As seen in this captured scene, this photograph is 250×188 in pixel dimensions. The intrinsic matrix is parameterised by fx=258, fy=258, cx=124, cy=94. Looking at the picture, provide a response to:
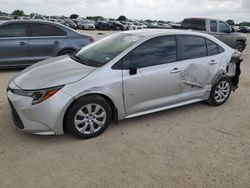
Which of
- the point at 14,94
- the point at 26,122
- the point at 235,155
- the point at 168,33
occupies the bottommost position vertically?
the point at 235,155

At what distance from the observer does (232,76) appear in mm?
5285

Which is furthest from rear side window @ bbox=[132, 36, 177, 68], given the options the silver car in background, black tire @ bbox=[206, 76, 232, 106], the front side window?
the front side window

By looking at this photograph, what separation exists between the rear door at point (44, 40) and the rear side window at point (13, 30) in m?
0.22

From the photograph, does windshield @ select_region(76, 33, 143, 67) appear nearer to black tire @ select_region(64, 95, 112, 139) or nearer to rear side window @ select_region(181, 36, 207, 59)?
black tire @ select_region(64, 95, 112, 139)

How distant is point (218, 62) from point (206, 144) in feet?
6.24

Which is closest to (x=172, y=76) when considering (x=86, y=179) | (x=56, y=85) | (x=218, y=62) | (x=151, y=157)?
(x=218, y=62)

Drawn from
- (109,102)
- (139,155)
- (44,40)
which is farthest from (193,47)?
(44,40)

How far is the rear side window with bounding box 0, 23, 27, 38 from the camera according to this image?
725 cm

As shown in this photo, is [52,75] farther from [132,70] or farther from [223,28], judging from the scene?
[223,28]

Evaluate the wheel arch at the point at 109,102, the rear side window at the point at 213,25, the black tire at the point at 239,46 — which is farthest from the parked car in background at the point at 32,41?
the black tire at the point at 239,46

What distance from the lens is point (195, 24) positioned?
11.5 meters

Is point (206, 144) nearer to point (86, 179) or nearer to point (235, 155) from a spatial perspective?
point (235, 155)

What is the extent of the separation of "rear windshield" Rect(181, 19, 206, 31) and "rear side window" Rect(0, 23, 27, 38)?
23.8 feet

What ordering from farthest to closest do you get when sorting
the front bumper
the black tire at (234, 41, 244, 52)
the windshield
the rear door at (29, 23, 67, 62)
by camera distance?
the black tire at (234, 41, 244, 52) → the rear door at (29, 23, 67, 62) → the windshield → the front bumper
